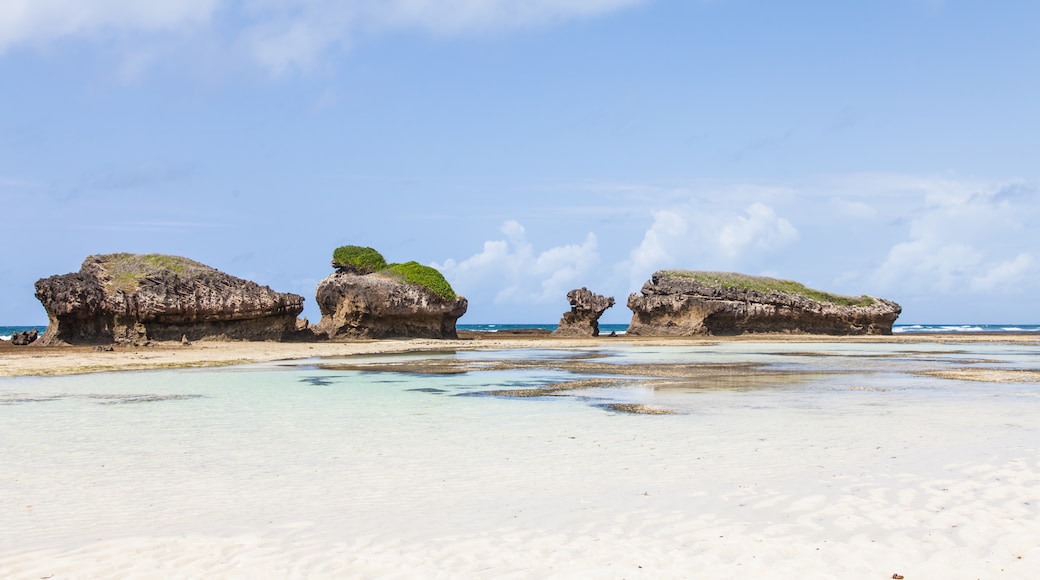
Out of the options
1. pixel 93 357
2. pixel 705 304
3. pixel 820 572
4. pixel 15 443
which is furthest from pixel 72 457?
pixel 705 304

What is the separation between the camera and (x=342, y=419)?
1171 cm

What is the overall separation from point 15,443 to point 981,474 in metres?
10.2

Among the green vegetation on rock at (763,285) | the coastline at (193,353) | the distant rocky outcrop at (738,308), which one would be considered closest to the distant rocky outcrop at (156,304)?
the coastline at (193,353)

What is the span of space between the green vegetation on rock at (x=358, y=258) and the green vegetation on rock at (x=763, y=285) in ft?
60.4

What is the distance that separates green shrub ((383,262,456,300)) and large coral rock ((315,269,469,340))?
283mm

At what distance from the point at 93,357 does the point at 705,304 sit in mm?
32877

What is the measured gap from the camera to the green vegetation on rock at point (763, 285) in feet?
165

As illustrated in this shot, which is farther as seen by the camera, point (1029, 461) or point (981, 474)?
point (1029, 461)

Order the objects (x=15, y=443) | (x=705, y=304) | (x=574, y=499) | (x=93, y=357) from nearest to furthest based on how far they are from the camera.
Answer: (x=574, y=499) → (x=15, y=443) → (x=93, y=357) → (x=705, y=304)

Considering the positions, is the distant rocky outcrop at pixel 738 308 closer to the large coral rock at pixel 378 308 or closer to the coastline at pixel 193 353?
the coastline at pixel 193 353

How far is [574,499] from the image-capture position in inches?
267

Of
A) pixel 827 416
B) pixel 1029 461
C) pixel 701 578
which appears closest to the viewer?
pixel 701 578

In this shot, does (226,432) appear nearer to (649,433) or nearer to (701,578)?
(649,433)

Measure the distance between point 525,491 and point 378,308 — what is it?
32113mm
